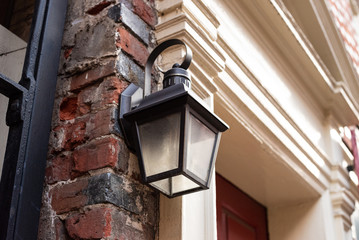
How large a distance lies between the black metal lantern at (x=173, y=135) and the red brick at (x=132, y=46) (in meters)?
0.19

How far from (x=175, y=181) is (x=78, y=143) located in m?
0.35

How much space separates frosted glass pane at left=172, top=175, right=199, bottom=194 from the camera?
5.65 feet

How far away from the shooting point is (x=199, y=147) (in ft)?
5.48

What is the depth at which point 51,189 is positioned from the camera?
178cm

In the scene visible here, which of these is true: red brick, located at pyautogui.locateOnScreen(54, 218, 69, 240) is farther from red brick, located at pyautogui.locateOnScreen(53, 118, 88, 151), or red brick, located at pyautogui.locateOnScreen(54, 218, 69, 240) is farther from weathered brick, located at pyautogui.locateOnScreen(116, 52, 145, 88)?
weathered brick, located at pyautogui.locateOnScreen(116, 52, 145, 88)

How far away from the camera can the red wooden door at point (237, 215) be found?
3080mm

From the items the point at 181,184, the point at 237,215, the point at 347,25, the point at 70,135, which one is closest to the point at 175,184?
the point at 181,184

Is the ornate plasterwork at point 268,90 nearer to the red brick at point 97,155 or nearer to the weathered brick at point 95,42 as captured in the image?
the weathered brick at point 95,42

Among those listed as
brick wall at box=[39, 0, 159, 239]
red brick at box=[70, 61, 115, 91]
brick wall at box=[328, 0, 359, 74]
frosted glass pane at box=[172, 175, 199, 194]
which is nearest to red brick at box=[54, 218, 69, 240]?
brick wall at box=[39, 0, 159, 239]

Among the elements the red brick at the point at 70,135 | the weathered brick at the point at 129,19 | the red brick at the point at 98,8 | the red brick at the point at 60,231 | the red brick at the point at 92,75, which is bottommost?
the red brick at the point at 60,231

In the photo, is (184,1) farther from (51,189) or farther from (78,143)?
(51,189)

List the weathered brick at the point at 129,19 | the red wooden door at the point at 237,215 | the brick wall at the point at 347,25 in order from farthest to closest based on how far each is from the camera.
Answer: the brick wall at the point at 347,25 < the red wooden door at the point at 237,215 < the weathered brick at the point at 129,19

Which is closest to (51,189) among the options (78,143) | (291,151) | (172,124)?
(78,143)

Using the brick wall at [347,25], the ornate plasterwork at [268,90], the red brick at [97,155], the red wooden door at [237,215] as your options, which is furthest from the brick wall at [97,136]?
the brick wall at [347,25]
